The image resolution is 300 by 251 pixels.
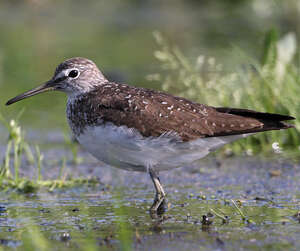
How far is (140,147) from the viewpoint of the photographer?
566 cm

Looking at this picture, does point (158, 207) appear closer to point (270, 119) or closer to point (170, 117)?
point (170, 117)

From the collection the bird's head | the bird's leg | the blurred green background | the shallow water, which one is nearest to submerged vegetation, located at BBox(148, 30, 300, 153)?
the shallow water

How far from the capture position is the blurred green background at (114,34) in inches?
479

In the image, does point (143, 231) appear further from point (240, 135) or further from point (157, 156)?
point (240, 135)

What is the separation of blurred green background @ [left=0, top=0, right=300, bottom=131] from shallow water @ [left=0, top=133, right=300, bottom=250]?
3.06 m

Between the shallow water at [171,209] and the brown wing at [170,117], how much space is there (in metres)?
0.70

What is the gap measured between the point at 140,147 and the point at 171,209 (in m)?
0.70

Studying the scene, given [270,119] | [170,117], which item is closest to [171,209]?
[170,117]

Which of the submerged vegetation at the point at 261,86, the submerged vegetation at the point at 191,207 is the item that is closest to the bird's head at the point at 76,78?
the submerged vegetation at the point at 191,207

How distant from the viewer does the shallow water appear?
4.82m

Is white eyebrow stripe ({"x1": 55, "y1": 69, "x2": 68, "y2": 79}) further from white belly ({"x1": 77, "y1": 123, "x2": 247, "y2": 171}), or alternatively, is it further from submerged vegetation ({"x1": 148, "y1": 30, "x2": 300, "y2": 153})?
submerged vegetation ({"x1": 148, "y1": 30, "x2": 300, "y2": 153})

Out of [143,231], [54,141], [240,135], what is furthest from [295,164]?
[54,141]

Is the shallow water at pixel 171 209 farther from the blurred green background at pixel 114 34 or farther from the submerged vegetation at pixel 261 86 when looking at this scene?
the blurred green background at pixel 114 34

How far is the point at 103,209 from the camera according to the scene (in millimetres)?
5934
